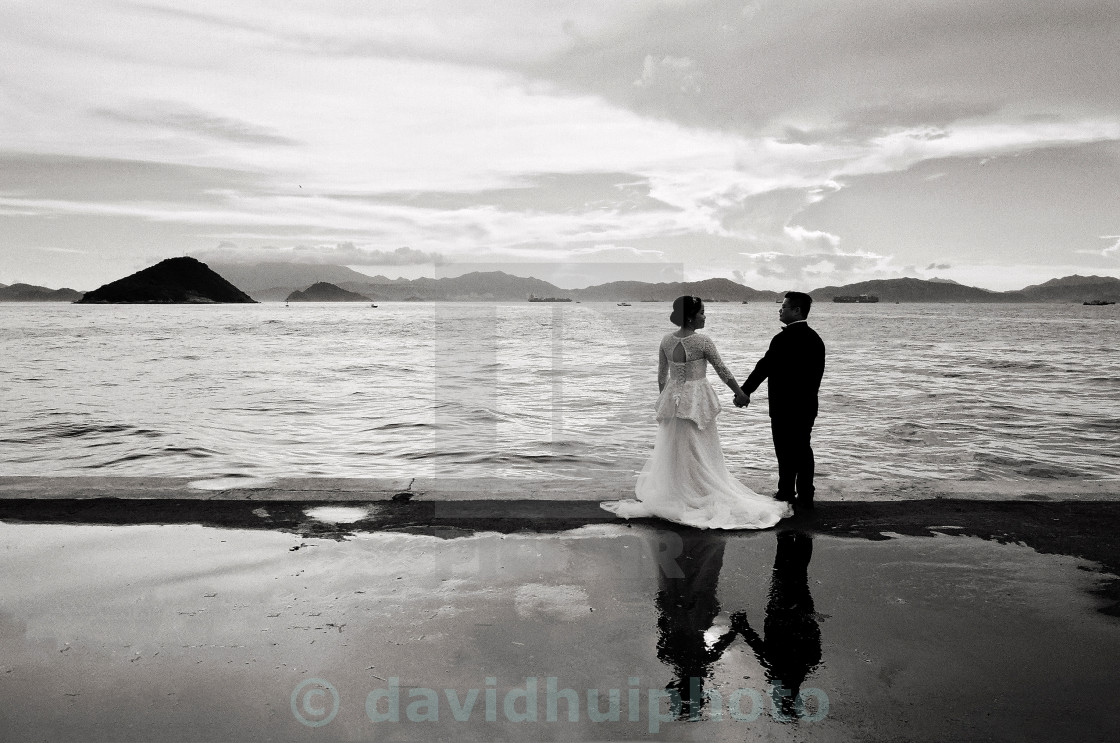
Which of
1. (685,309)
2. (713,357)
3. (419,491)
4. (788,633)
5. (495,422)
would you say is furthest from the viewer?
(495,422)

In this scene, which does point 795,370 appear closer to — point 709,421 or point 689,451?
point 709,421

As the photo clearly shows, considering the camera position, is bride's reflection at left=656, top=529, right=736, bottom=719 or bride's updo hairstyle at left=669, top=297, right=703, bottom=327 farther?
bride's updo hairstyle at left=669, top=297, right=703, bottom=327

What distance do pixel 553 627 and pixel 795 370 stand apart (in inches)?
142

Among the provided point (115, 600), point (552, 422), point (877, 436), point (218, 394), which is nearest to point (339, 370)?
point (218, 394)

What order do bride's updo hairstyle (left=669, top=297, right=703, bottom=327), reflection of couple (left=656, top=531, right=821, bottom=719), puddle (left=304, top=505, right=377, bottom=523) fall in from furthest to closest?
bride's updo hairstyle (left=669, top=297, right=703, bottom=327)
puddle (left=304, top=505, right=377, bottom=523)
reflection of couple (left=656, top=531, right=821, bottom=719)

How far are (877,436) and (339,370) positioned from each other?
80.9ft

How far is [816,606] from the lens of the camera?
14.5ft

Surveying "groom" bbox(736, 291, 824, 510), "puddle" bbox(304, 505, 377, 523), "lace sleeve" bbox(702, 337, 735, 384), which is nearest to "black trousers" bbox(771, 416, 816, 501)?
"groom" bbox(736, 291, 824, 510)

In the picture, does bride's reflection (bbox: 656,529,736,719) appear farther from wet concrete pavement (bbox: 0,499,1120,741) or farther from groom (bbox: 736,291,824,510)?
groom (bbox: 736,291,824,510)

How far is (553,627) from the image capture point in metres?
4.13

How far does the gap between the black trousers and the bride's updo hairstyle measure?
130 centimetres

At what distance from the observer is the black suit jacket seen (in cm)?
641

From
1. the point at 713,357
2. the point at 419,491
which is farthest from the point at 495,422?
the point at 713,357

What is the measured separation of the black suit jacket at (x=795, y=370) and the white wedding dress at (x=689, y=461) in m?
0.48
